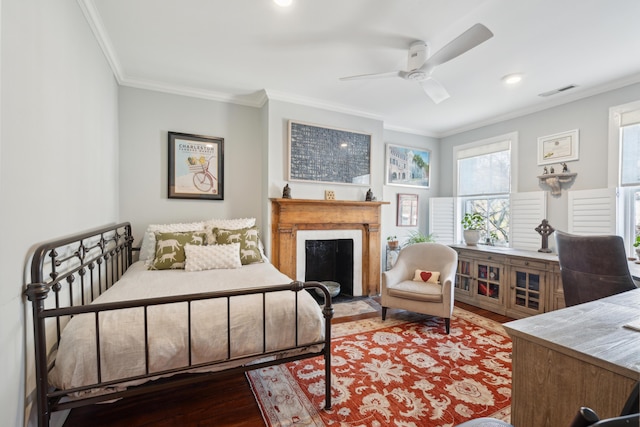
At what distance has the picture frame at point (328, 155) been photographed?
3.73 meters

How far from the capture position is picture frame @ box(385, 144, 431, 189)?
4.75 m

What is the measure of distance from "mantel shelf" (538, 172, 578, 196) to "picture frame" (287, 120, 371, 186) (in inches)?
90.1

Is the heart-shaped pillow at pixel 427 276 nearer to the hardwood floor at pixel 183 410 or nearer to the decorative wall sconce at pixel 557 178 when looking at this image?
the decorative wall sconce at pixel 557 178

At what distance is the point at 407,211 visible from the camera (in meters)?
4.92

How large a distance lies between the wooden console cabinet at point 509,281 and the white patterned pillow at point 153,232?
3.53 m

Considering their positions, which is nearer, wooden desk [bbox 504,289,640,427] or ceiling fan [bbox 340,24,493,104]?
wooden desk [bbox 504,289,640,427]

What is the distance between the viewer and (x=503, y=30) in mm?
2254

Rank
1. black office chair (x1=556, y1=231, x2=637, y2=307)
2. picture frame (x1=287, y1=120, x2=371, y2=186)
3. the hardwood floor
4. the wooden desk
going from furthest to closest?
picture frame (x1=287, y1=120, x2=371, y2=186) → black office chair (x1=556, y1=231, x2=637, y2=307) → the hardwood floor → the wooden desk

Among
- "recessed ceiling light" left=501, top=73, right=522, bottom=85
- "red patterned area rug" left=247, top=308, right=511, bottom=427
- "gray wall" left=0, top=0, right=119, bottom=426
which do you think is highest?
"recessed ceiling light" left=501, top=73, right=522, bottom=85

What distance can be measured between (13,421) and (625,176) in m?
5.08

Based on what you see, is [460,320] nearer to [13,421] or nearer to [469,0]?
[469,0]

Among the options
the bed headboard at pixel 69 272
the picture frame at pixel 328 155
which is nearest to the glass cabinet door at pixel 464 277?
the picture frame at pixel 328 155

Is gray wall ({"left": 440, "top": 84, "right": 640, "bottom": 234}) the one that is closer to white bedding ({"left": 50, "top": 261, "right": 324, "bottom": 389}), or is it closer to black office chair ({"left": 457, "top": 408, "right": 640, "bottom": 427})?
white bedding ({"left": 50, "top": 261, "right": 324, "bottom": 389})

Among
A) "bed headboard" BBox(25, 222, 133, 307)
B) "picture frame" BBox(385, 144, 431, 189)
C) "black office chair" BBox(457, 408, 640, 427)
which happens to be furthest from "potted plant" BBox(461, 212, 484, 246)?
"bed headboard" BBox(25, 222, 133, 307)
